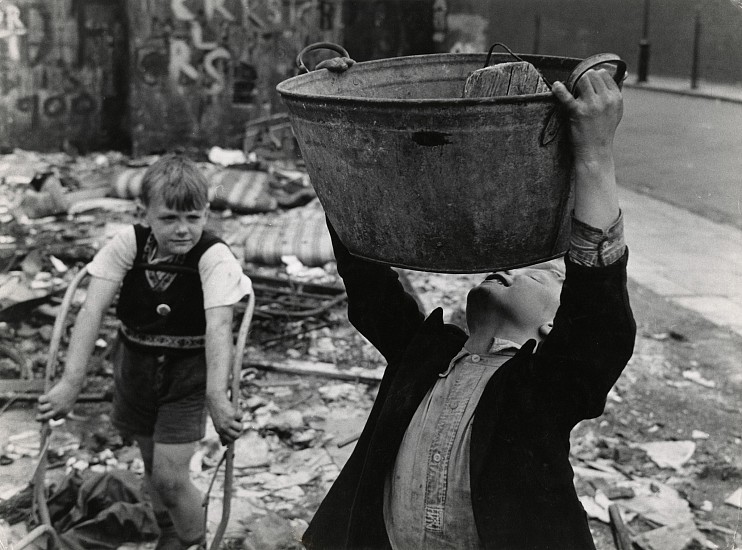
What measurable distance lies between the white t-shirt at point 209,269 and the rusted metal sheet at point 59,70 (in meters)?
9.59

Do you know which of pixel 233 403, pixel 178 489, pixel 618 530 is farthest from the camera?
pixel 618 530

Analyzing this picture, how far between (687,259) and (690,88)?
46.0 ft

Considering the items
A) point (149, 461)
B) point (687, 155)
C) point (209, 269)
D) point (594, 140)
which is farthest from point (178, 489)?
point (687, 155)

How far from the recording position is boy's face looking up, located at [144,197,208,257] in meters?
3.38

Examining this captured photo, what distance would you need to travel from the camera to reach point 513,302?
7.13 feet

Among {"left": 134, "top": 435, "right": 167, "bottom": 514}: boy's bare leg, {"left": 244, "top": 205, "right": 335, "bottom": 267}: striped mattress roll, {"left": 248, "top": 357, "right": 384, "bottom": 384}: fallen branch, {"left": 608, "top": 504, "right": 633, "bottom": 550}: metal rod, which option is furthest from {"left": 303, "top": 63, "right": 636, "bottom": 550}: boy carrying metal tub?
{"left": 244, "top": 205, "right": 335, "bottom": 267}: striped mattress roll

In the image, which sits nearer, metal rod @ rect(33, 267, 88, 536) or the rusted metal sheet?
metal rod @ rect(33, 267, 88, 536)

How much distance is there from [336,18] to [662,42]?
15.9 meters

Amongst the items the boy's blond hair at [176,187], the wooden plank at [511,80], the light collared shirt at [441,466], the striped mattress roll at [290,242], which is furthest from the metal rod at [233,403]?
the striped mattress roll at [290,242]

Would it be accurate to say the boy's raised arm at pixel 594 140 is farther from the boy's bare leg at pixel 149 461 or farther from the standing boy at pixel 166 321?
the boy's bare leg at pixel 149 461

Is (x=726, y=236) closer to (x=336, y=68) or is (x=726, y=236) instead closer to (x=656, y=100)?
(x=336, y=68)

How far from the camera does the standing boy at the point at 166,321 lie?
3.36 m

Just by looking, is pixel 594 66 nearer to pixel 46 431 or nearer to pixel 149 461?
pixel 46 431

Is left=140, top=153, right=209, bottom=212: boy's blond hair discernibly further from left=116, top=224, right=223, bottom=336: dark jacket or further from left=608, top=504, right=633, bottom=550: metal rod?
left=608, top=504, right=633, bottom=550: metal rod
